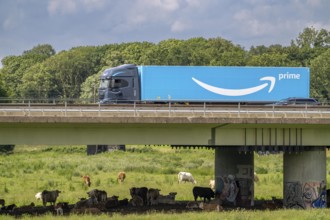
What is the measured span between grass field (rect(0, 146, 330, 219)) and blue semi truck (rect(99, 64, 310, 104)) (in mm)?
7462

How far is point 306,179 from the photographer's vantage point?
159ft

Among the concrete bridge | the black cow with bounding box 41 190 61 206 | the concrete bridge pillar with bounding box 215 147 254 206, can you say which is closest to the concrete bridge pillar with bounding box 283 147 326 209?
the concrete bridge

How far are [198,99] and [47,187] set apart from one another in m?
14.0

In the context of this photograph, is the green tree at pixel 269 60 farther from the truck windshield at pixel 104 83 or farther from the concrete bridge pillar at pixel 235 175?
the concrete bridge pillar at pixel 235 175

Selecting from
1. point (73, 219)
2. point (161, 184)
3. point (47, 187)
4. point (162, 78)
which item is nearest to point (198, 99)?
point (162, 78)

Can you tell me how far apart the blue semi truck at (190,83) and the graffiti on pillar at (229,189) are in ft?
31.5

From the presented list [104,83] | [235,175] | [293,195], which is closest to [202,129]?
[293,195]

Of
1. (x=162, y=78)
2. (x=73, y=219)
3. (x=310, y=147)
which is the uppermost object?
(x=162, y=78)

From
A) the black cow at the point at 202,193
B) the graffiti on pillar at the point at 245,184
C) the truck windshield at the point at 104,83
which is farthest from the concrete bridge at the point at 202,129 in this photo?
the truck windshield at the point at 104,83

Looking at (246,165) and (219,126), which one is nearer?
(219,126)

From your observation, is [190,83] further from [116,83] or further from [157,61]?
[157,61]

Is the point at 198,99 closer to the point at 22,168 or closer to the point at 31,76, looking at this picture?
the point at 22,168

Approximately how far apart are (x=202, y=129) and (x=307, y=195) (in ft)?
25.5

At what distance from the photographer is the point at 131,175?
239 ft
